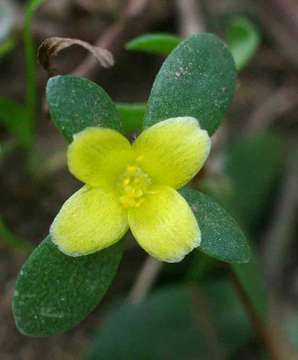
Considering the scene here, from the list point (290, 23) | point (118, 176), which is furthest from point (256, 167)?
point (118, 176)

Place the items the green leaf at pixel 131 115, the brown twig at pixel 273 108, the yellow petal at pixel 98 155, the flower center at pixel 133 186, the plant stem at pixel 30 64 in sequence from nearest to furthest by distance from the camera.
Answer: the yellow petal at pixel 98 155, the flower center at pixel 133 186, the green leaf at pixel 131 115, the plant stem at pixel 30 64, the brown twig at pixel 273 108

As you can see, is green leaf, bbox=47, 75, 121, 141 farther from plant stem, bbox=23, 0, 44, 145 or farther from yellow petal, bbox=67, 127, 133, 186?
plant stem, bbox=23, 0, 44, 145

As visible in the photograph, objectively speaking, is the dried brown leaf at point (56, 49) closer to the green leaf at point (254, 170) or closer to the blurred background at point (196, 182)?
the blurred background at point (196, 182)

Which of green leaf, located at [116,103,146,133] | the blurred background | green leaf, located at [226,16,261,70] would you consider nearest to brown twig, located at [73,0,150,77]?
the blurred background

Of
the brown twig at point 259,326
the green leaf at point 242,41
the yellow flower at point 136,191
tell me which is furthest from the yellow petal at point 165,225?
the green leaf at point 242,41

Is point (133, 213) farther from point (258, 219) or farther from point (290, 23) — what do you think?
point (290, 23)
